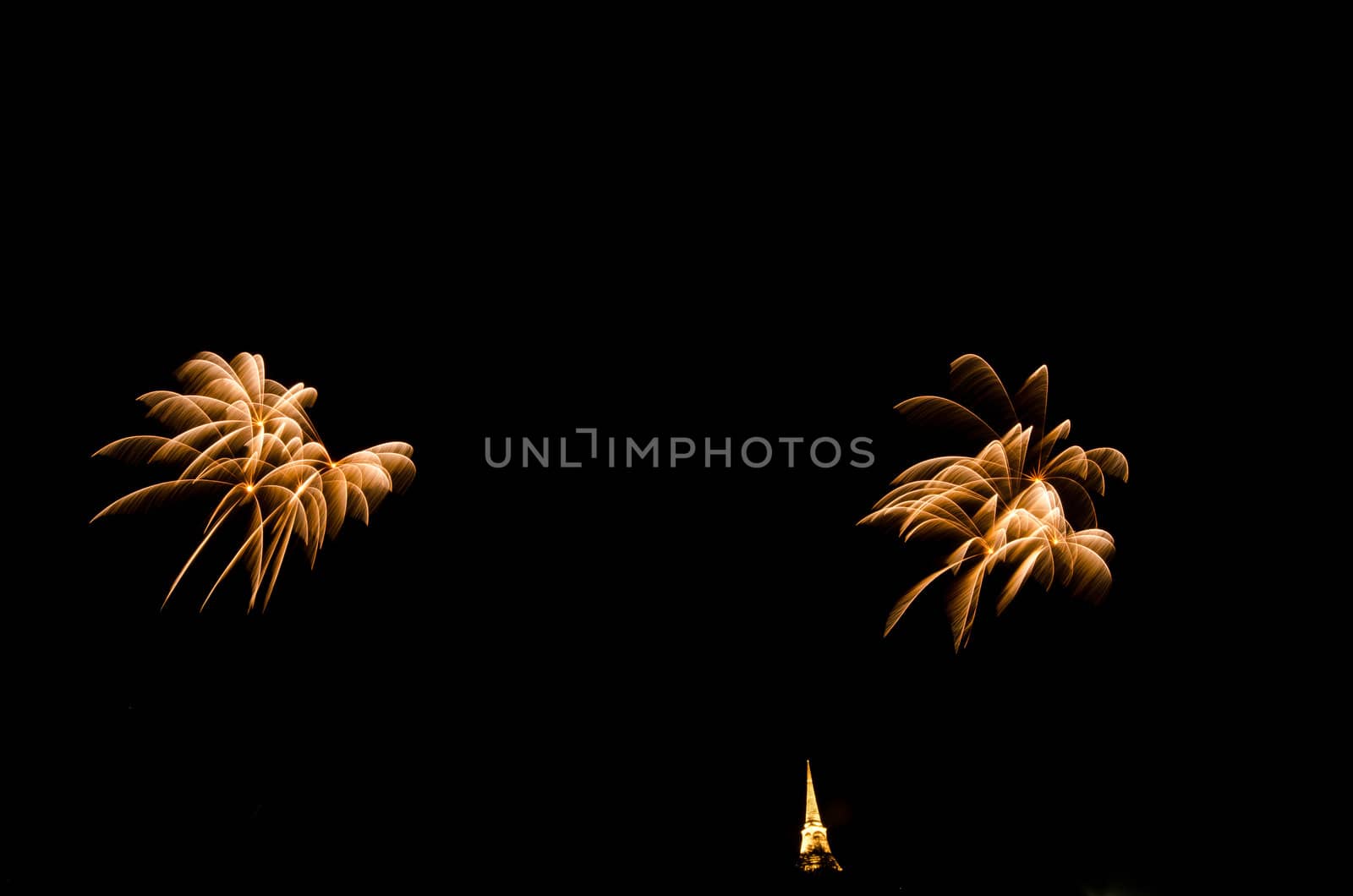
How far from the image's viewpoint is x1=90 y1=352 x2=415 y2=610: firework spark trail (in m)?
9.60

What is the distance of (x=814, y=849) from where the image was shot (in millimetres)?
11102

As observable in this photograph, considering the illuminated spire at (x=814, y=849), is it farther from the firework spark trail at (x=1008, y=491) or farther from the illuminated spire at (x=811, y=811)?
the firework spark trail at (x=1008, y=491)

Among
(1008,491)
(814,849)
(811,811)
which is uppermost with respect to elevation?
(1008,491)

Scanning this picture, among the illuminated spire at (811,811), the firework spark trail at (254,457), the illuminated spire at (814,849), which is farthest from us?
the illuminated spire at (811,811)

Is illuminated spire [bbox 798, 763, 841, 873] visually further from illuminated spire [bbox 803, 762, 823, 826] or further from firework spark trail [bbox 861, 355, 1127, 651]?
firework spark trail [bbox 861, 355, 1127, 651]

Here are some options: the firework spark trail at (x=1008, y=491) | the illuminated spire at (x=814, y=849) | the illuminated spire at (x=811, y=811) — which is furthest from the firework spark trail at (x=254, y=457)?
the illuminated spire at (x=814, y=849)

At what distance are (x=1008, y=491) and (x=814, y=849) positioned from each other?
5.01 metres

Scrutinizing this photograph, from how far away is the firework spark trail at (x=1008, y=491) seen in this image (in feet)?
31.6

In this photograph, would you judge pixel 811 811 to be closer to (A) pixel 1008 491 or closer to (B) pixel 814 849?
(B) pixel 814 849

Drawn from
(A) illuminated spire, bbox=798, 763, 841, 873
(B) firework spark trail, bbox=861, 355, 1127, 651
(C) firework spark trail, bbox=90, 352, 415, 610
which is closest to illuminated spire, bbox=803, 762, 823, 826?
(A) illuminated spire, bbox=798, 763, 841, 873

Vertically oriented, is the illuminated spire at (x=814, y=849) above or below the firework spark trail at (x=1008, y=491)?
below

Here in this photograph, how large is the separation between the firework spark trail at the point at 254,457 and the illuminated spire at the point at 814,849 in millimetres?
6565

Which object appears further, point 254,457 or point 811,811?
point 811,811

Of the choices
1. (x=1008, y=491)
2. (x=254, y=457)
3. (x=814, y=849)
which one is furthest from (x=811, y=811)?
(x=254, y=457)
